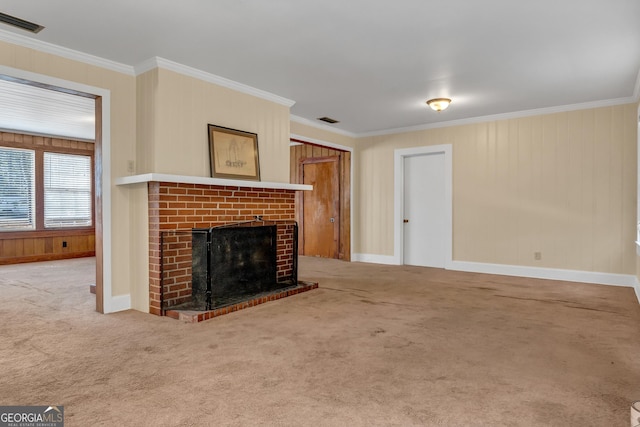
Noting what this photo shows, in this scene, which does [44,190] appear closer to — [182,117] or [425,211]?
[182,117]

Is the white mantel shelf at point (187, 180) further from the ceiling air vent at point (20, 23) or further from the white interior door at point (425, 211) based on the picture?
the white interior door at point (425, 211)

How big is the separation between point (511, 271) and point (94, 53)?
233 inches

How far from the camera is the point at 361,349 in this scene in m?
2.87

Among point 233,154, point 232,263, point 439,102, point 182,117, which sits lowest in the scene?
point 232,263

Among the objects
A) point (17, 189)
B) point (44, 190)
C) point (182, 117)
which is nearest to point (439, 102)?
point (182, 117)

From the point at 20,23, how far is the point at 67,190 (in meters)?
5.98

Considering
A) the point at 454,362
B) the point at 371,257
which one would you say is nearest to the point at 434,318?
the point at 454,362

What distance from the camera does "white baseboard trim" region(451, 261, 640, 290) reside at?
205 inches

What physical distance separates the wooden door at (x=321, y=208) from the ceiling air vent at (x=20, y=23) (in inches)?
207

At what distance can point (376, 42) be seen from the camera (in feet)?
11.3

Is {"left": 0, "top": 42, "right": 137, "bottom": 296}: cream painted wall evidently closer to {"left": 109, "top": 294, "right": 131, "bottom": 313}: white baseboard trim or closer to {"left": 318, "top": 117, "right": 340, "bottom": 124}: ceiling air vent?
{"left": 109, "top": 294, "right": 131, "bottom": 313}: white baseboard trim

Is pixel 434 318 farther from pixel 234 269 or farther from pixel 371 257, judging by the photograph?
pixel 371 257

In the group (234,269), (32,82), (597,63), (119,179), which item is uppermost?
(597,63)
